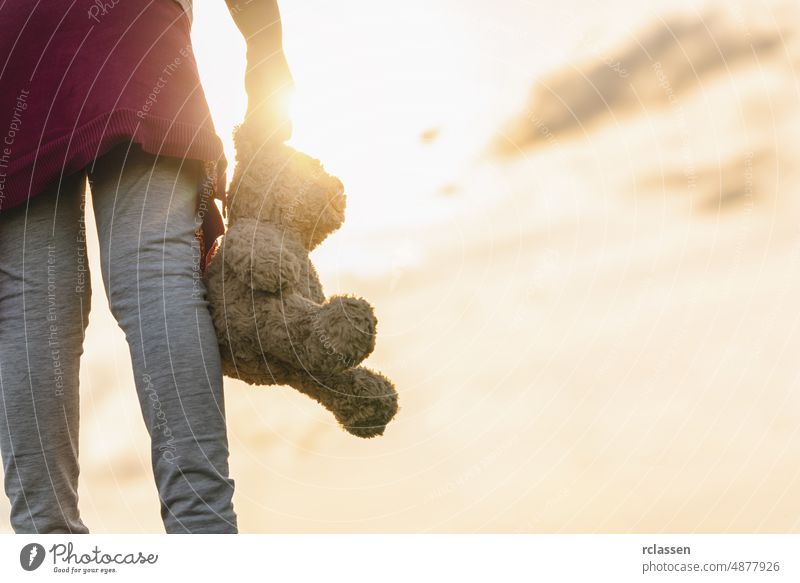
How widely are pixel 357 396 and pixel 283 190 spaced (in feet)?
0.88

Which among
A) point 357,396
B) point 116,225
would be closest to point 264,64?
point 116,225

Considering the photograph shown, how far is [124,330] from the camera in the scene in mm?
858

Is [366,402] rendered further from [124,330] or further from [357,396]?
[124,330]

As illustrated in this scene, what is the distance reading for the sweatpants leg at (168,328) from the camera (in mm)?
818

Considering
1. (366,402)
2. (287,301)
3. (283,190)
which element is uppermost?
(283,190)

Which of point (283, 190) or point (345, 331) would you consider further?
point (283, 190)
